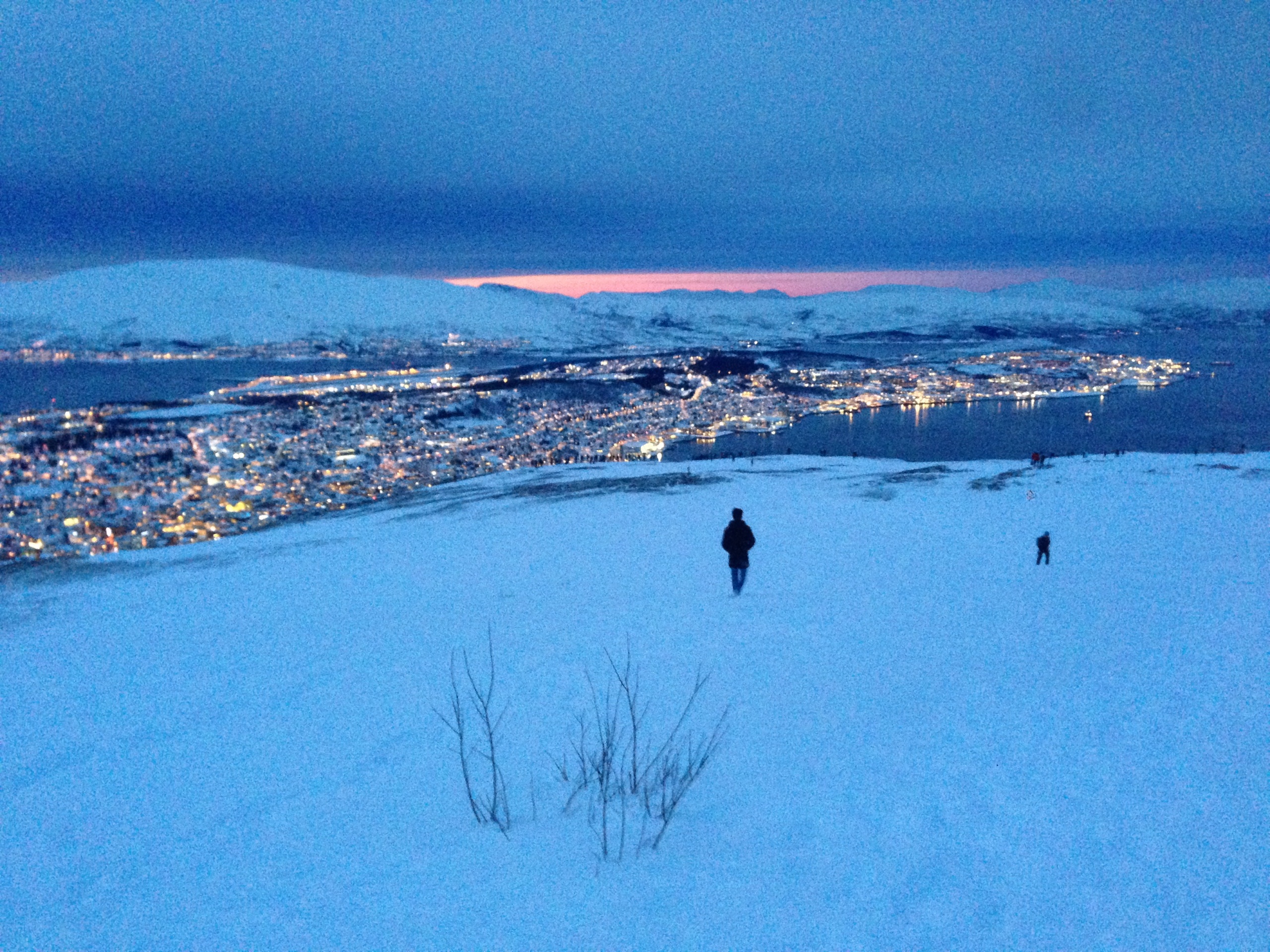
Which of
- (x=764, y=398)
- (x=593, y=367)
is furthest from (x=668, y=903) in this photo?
(x=593, y=367)

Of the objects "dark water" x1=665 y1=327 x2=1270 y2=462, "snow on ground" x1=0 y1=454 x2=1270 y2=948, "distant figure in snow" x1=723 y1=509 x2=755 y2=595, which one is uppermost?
"distant figure in snow" x1=723 y1=509 x2=755 y2=595

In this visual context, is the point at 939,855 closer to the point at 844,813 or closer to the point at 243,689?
the point at 844,813

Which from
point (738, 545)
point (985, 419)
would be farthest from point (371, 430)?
point (985, 419)

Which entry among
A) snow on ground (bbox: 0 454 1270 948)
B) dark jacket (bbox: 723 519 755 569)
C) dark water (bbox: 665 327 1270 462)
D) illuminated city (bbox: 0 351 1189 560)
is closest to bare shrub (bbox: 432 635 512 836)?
snow on ground (bbox: 0 454 1270 948)

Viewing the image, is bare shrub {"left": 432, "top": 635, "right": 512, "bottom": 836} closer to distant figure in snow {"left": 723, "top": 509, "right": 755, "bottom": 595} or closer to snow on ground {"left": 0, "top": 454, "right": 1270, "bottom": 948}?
snow on ground {"left": 0, "top": 454, "right": 1270, "bottom": 948}

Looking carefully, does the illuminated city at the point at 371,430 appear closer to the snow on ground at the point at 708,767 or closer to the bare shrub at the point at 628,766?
the snow on ground at the point at 708,767
